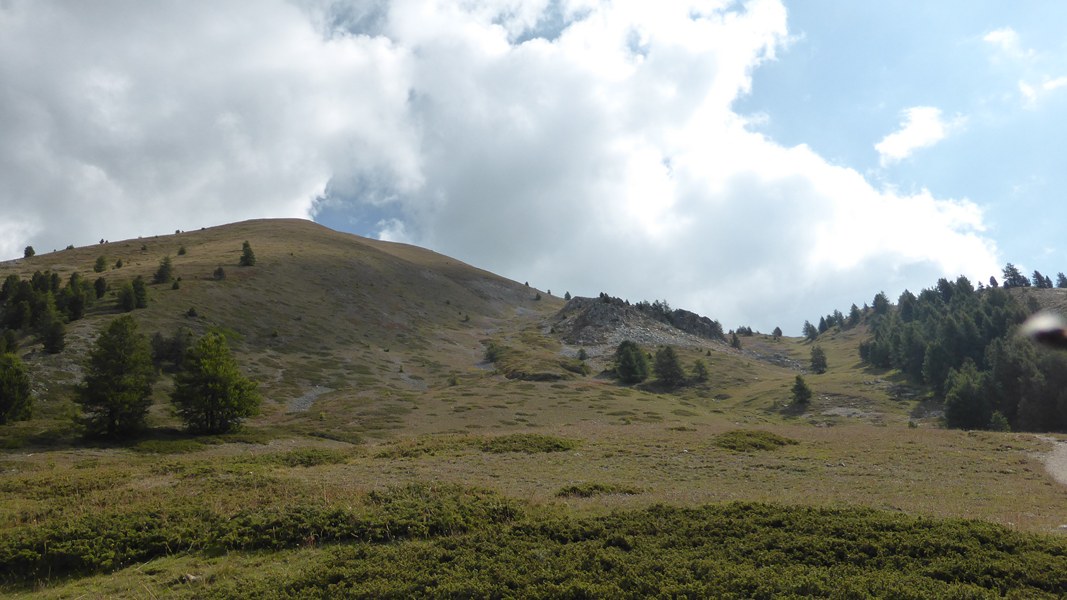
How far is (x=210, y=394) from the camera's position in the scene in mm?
50625

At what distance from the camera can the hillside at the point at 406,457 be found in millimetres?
15125

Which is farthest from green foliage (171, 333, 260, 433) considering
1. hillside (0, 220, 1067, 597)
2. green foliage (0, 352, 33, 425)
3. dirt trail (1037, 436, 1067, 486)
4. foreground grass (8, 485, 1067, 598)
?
dirt trail (1037, 436, 1067, 486)

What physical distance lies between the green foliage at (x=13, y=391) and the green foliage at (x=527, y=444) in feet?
133

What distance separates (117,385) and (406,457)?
28.9 metres

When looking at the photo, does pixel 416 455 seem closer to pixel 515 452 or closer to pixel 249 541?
pixel 515 452

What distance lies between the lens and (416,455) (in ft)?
116

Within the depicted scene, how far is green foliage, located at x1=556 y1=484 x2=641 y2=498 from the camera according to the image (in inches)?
838

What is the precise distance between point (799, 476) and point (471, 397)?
55770 millimetres

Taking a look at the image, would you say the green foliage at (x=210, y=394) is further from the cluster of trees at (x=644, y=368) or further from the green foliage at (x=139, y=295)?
the cluster of trees at (x=644, y=368)

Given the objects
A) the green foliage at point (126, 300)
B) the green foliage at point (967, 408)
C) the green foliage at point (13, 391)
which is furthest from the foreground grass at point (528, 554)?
the green foliage at point (126, 300)

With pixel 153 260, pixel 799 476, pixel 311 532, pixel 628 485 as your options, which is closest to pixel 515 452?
pixel 628 485

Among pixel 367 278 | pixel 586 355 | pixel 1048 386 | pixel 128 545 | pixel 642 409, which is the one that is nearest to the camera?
pixel 128 545

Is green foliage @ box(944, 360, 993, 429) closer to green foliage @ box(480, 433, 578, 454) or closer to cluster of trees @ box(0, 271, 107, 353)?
green foliage @ box(480, 433, 578, 454)

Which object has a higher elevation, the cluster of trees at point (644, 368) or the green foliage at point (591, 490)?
the cluster of trees at point (644, 368)
